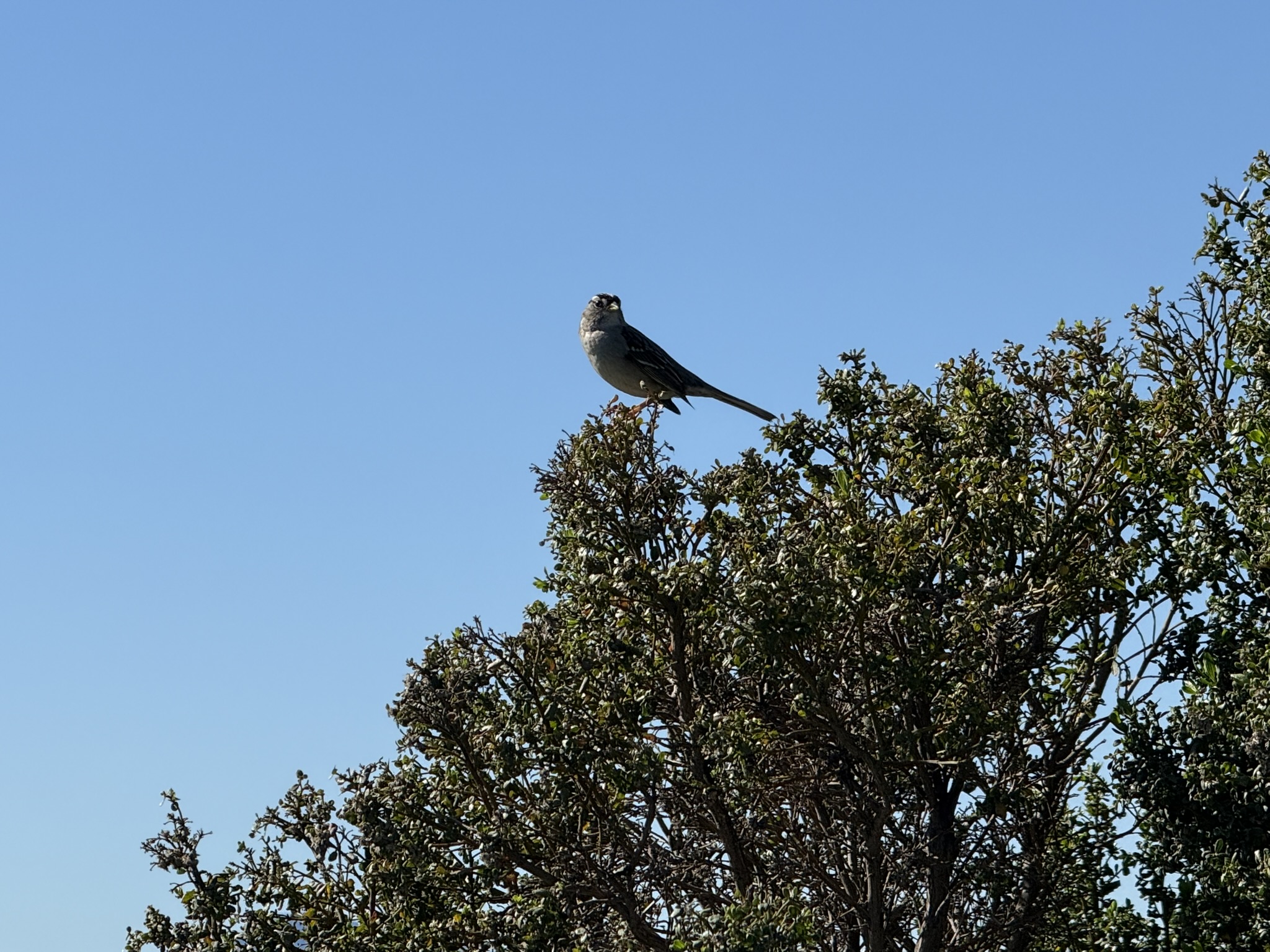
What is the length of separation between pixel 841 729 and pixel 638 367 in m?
6.77

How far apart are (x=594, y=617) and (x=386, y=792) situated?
2573 mm

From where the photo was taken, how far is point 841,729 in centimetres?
1343

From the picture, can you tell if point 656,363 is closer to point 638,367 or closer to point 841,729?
point 638,367

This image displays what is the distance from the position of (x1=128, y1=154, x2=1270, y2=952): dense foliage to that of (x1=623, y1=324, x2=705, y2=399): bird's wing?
8.71ft

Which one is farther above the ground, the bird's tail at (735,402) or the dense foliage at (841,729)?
→ the bird's tail at (735,402)

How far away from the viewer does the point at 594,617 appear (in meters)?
14.6

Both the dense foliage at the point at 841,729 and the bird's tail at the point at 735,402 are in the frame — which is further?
the bird's tail at the point at 735,402

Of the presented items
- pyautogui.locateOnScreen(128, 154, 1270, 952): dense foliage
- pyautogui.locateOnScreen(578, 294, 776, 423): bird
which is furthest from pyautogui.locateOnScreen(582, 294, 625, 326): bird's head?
pyautogui.locateOnScreen(128, 154, 1270, 952): dense foliage

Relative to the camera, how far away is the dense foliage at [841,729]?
1389 cm

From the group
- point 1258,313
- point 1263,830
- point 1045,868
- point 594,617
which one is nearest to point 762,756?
point 594,617

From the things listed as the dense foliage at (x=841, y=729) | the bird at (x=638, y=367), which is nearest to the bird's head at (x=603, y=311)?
the bird at (x=638, y=367)

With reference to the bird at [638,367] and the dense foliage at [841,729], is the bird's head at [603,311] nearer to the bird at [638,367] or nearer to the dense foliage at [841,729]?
the bird at [638,367]

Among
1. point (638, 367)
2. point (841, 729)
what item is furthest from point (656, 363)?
point (841, 729)

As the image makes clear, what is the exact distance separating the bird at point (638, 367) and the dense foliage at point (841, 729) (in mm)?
2650
